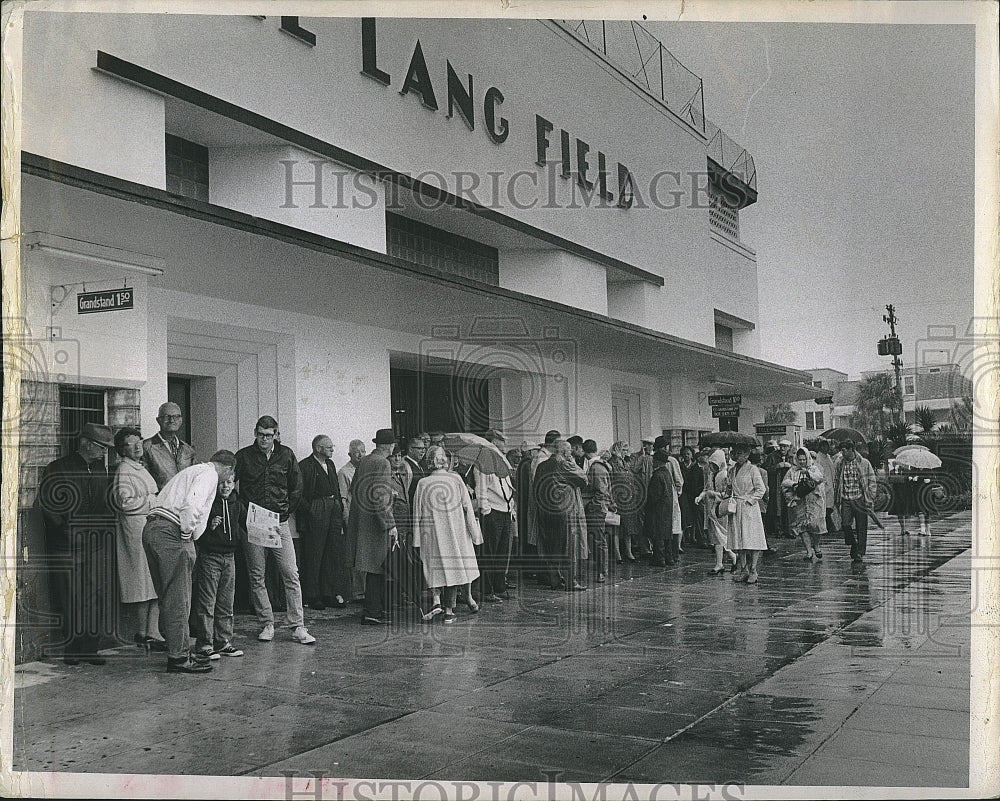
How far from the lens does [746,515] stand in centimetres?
1132

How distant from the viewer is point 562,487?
34.8 feet

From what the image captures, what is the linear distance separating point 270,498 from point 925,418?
15.1ft

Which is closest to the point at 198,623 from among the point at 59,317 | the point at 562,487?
the point at 59,317

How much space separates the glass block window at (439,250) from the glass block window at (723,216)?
257cm

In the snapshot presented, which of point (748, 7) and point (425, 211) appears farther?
point (425, 211)

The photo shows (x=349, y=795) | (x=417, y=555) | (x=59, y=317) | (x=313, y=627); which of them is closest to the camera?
(x=349, y=795)

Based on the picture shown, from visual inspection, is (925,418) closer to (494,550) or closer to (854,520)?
(494,550)

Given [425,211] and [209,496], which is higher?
[425,211]

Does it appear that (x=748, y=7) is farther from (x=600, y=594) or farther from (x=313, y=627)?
(x=600, y=594)

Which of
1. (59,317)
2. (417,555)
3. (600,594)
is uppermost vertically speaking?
(59,317)

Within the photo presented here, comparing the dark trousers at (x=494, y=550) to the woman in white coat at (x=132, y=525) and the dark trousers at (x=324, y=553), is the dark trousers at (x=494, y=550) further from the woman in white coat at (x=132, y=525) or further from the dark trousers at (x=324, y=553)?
the woman in white coat at (x=132, y=525)

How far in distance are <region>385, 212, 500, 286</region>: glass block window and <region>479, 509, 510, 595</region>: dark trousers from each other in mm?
2508

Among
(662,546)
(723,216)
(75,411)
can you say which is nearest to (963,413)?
(723,216)

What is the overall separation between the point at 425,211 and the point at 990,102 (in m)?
6.86
